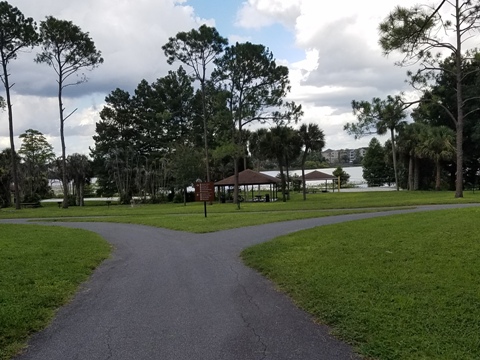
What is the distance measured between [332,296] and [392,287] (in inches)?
38.0

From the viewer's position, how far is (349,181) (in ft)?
261

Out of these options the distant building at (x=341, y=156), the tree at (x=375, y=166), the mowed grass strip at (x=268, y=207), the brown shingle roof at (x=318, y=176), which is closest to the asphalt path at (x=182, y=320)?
the mowed grass strip at (x=268, y=207)

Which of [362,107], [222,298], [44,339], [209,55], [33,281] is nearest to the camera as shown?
[44,339]

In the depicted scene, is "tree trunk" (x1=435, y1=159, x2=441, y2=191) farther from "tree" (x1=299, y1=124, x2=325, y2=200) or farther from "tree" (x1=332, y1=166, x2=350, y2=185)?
"tree" (x1=332, y1=166, x2=350, y2=185)

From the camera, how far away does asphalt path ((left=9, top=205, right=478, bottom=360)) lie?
459 centimetres

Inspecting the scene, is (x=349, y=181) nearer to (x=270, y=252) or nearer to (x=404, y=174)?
(x=404, y=174)

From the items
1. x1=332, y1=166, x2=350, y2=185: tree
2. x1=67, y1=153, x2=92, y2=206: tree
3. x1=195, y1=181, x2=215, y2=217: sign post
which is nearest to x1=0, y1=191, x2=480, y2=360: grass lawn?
x1=195, y1=181, x2=215, y2=217: sign post

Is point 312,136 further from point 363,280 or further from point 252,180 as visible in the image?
point 363,280

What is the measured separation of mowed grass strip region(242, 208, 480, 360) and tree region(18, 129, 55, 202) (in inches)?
1862

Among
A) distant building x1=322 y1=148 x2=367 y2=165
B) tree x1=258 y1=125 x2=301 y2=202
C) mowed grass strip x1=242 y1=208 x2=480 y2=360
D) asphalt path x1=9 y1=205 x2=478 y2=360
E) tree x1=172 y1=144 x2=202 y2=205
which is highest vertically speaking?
distant building x1=322 y1=148 x2=367 y2=165

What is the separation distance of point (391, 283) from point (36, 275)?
640cm

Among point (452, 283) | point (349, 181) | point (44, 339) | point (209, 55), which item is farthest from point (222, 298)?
point (349, 181)

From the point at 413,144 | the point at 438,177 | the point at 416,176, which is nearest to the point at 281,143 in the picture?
the point at 413,144

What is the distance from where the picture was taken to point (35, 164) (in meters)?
57.6
